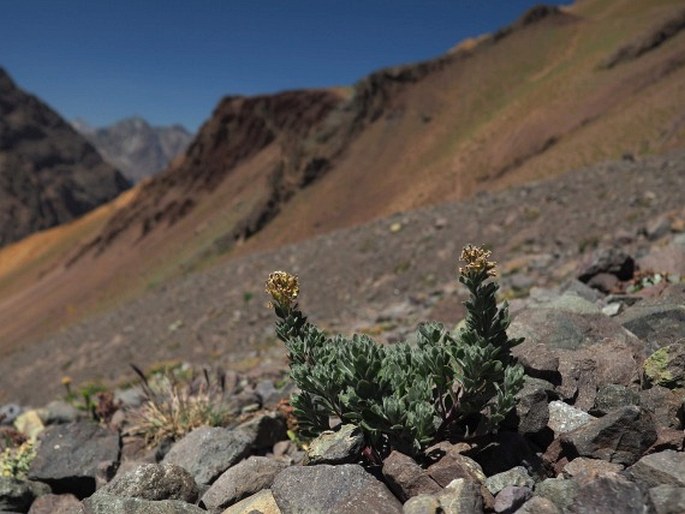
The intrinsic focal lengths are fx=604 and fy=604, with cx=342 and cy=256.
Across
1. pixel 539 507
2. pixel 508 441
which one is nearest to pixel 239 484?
pixel 508 441

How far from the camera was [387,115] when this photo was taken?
34688 millimetres

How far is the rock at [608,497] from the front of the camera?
2.50m

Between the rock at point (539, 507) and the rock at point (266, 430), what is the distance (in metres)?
2.62

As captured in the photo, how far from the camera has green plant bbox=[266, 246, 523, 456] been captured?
3.18 metres

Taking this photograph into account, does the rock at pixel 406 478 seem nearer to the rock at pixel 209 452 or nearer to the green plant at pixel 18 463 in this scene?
the rock at pixel 209 452

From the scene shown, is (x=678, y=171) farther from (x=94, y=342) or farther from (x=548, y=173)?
(x=94, y=342)

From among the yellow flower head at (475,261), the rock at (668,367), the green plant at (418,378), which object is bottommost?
the rock at (668,367)

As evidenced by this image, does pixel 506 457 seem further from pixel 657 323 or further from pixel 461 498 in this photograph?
pixel 657 323

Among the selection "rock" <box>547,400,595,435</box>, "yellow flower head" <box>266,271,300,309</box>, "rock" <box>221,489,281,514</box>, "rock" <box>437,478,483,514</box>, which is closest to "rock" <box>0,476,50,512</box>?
"rock" <box>221,489,281,514</box>

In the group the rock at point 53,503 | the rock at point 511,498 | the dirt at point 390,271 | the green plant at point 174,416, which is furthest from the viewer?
the dirt at point 390,271

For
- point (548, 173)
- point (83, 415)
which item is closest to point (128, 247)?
point (548, 173)

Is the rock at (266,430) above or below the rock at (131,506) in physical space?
below

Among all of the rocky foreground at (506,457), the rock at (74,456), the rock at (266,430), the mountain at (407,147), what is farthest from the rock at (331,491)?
the mountain at (407,147)

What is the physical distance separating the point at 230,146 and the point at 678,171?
38627 millimetres
